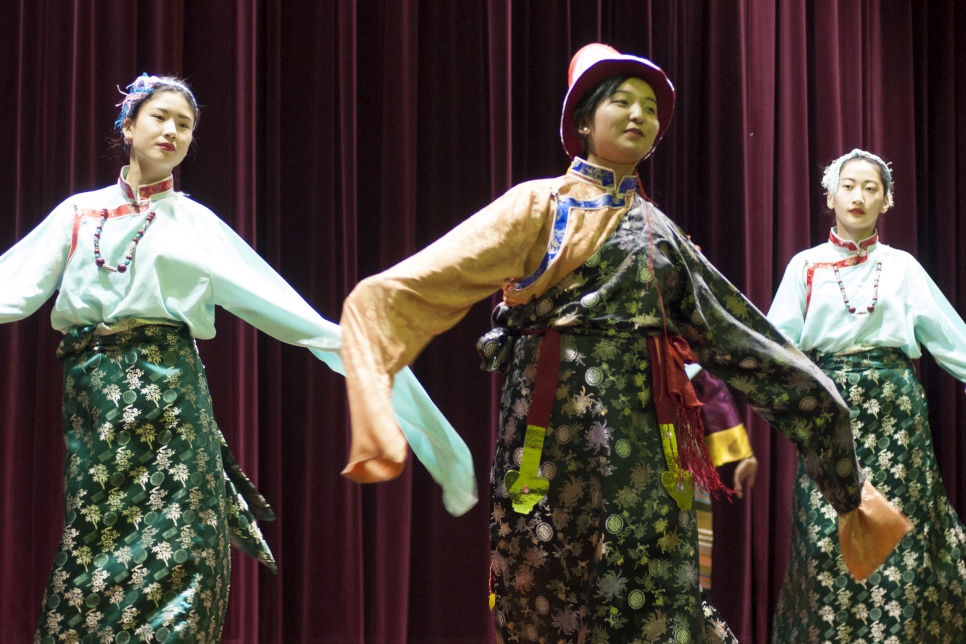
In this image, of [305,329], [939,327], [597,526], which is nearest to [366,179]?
[305,329]

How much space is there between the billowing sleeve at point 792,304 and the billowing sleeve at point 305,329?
1.47 m

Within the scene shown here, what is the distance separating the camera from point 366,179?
3.94m

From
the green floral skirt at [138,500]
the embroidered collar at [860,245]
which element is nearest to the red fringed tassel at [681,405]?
the green floral skirt at [138,500]

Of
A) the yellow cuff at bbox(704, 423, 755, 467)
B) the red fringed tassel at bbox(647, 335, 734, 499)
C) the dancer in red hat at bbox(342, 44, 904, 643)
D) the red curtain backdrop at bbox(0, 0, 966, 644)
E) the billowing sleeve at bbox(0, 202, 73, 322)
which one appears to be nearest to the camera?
the dancer in red hat at bbox(342, 44, 904, 643)

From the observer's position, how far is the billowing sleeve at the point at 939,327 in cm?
361

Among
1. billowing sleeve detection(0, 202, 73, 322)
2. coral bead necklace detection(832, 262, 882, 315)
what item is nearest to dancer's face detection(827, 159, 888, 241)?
coral bead necklace detection(832, 262, 882, 315)

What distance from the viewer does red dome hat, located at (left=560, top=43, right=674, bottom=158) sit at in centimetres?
236

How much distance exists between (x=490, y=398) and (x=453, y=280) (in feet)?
6.14

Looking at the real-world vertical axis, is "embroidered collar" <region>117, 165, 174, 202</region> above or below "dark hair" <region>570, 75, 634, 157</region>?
below

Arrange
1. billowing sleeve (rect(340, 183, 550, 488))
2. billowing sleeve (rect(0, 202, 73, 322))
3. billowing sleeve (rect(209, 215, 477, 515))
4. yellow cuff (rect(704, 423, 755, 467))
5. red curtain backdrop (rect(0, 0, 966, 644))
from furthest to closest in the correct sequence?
red curtain backdrop (rect(0, 0, 966, 644)), billowing sleeve (rect(0, 202, 73, 322)), billowing sleeve (rect(209, 215, 477, 515)), yellow cuff (rect(704, 423, 755, 467)), billowing sleeve (rect(340, 183, 550, 488))

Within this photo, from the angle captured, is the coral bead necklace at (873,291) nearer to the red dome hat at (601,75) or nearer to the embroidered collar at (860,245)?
the embroidered collar at (860,245)

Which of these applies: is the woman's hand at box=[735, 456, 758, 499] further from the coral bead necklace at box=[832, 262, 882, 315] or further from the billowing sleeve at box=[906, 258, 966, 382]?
the billowing sleeve at box=[906, 258, 966, 382]

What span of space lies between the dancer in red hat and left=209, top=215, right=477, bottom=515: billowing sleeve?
0.72 ft

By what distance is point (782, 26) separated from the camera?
441 cm
